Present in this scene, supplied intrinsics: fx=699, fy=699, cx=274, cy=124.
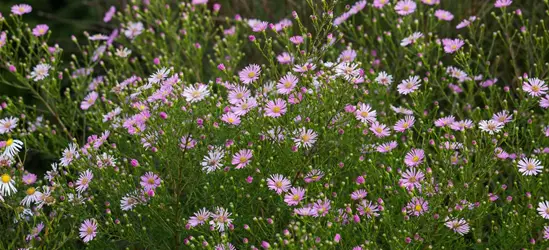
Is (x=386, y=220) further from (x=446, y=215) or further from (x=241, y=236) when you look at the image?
(x=241, y=236)

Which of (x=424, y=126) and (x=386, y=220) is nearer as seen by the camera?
(x=386, y=220)

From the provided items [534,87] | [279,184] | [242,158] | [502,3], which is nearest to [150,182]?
[242,158]

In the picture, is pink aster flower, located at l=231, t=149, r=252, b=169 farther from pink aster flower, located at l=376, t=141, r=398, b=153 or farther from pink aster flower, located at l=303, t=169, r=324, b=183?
pink aster flower, located at l=376, t=141, r=398, b=153

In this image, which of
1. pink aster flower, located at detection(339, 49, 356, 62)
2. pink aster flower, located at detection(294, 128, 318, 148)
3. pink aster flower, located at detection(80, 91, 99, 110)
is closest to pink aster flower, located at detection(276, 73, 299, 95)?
pink aster flower, located at detection(294, 128, 318, 148)

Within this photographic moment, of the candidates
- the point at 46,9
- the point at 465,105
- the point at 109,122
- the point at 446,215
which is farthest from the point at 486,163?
the point at 46,9

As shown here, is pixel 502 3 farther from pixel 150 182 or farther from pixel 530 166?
pixel 150 182

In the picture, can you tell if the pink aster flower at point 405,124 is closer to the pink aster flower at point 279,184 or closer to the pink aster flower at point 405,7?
the pink aster flower at point 279,184
